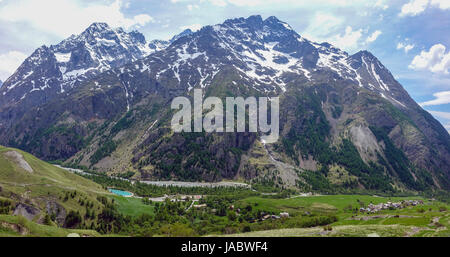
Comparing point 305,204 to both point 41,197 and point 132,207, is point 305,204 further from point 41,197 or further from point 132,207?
point 41,197

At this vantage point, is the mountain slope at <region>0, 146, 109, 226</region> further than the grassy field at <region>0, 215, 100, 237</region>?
Yes

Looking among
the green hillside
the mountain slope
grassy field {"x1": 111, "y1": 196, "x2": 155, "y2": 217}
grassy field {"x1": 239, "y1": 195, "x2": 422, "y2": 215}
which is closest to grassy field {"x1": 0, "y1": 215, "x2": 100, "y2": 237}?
the green hillside

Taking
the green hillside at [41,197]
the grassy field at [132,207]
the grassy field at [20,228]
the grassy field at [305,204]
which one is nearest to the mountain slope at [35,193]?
the green hillside at [41,197]

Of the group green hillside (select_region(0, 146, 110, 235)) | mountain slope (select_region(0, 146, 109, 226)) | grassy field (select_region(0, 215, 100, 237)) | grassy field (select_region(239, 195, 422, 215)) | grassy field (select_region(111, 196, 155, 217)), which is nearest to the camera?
grassy field (select_region(0, 215, 100, 237))

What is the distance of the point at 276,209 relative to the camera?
160 meters

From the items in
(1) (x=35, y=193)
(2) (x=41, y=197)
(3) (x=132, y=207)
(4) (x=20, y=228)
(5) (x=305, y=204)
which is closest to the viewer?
(4) (x=20, y=228)

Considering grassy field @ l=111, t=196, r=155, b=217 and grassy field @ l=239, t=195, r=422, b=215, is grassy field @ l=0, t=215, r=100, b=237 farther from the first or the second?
grassy field @ l=239, t=195, r=422, b=215

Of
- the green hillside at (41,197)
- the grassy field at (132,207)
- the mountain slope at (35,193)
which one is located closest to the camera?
the green hillside at (41,197)

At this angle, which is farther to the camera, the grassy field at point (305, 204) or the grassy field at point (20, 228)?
the grassy field at point (305, 204)

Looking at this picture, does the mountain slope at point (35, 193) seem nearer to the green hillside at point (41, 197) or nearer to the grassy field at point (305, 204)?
the green hillside at point (41, 197)

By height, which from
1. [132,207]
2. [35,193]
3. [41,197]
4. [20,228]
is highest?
[20,228]

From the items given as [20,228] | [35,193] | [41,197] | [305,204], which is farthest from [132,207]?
[305,204]

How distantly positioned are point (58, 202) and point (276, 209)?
383 feet
